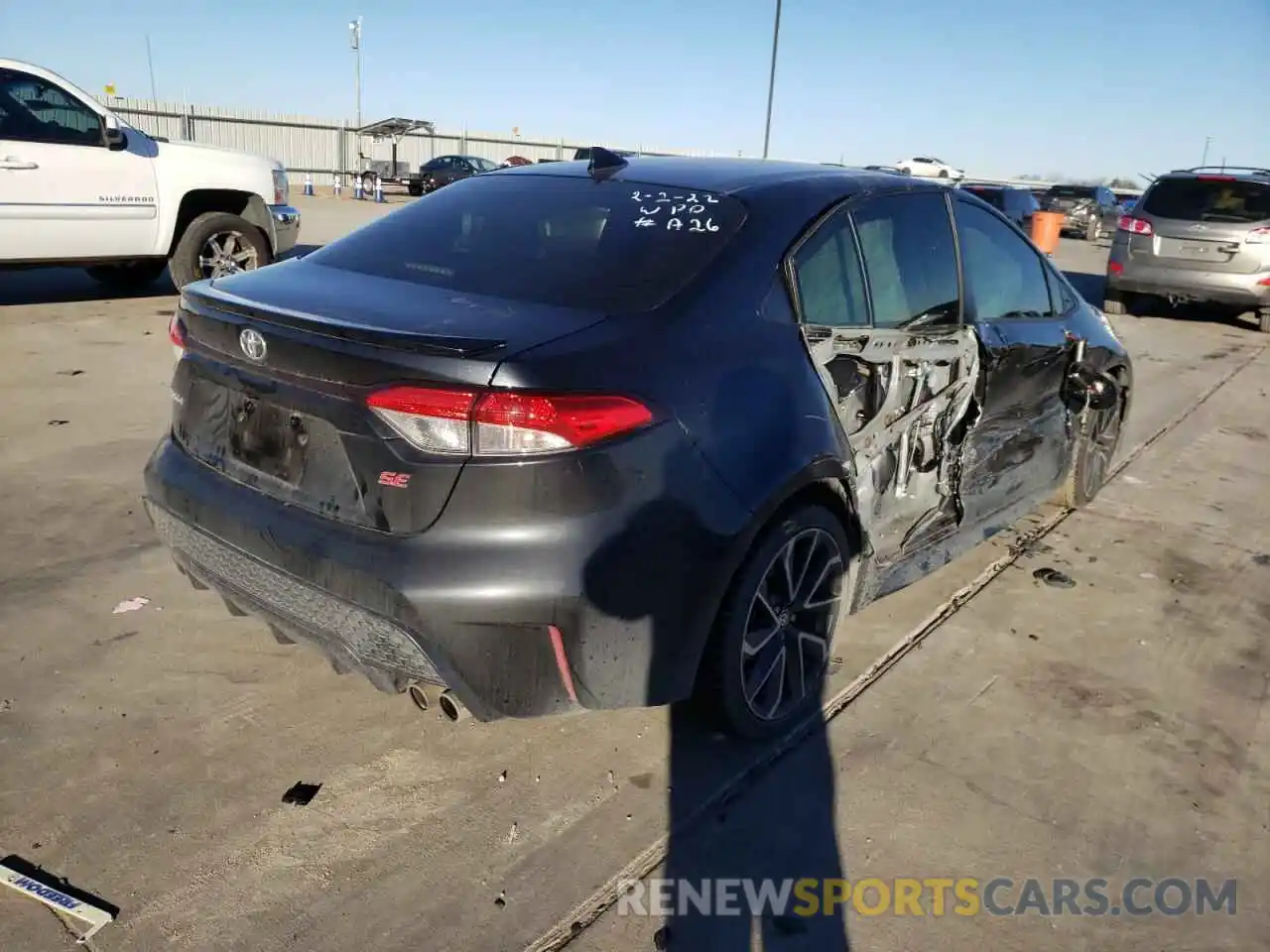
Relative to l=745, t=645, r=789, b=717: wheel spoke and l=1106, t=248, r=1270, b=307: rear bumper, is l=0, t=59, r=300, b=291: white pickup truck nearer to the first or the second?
l=745, t=645, r=789, b=717: wheel spoke

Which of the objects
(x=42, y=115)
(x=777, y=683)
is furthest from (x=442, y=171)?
(x=777, y=683)

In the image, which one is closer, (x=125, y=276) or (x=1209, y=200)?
(x=125, y=276)

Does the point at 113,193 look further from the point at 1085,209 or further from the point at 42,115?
the point at 1085,209

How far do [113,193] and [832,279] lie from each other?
24.8 ft

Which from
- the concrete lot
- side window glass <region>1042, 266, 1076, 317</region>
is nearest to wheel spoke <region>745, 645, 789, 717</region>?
the concrete lot

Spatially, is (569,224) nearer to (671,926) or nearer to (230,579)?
(230,579)

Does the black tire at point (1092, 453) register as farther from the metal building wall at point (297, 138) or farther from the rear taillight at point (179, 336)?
the metal building wall at point (297, 138)

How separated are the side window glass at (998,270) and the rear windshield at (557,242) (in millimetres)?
1247

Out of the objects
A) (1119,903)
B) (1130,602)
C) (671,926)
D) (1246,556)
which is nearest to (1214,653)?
(1130,602)

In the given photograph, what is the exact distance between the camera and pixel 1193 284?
37.0ft

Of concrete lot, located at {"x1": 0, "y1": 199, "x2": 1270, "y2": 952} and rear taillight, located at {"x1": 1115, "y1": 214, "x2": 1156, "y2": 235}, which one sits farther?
rear taillight, located at {"x1": 1115, "y1": 214, "x2": 1156, "y2": 235}

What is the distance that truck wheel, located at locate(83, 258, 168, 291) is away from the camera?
32.7 feet

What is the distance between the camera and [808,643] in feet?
10.2

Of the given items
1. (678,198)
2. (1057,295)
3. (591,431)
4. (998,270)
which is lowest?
(591,431)
